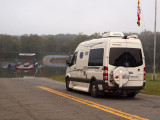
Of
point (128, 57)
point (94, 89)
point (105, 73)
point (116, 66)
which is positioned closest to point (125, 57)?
point (128, 57)

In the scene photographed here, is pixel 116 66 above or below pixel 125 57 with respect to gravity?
below

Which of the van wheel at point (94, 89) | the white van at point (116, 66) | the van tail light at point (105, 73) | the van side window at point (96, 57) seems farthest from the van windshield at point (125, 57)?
the van wheel at point (94, 89)

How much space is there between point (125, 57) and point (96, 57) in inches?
54.4

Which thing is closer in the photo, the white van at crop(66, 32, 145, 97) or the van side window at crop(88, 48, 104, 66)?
the white van at crop(66, 32, 145, 97)

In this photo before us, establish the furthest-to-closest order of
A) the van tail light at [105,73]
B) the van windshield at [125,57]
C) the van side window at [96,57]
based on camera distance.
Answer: the van side window at [96,57] → the van windshield at [125,57] → the van tail light at [105,73]

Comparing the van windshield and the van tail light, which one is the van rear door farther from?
the van tail light

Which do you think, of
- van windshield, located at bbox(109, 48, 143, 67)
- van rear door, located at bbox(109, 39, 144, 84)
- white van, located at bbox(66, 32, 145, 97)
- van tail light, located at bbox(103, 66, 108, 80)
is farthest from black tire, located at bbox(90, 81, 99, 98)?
van windshield, located at bbox(109, 48, 143, 67)

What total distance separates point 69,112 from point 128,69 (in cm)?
469

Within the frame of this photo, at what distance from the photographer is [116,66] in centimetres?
1273

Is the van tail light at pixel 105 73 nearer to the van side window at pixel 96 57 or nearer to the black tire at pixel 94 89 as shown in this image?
the van side window at pixel 96 57

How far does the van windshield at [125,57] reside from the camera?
12773 mm

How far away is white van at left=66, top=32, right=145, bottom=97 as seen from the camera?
41.1 ft

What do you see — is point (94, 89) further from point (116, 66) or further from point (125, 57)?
point (125, 57)

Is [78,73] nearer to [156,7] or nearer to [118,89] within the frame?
[118,89]
